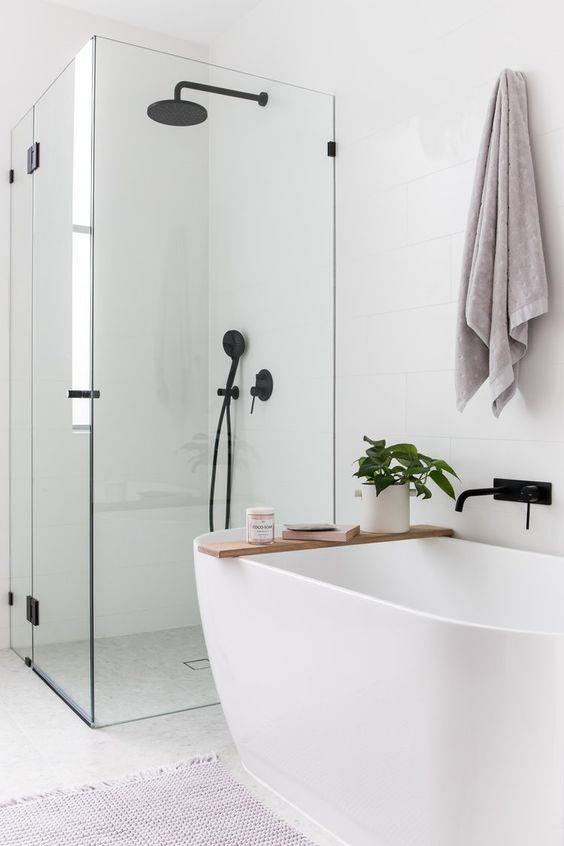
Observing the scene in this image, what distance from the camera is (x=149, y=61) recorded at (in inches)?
108

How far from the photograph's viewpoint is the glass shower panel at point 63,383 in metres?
2.78

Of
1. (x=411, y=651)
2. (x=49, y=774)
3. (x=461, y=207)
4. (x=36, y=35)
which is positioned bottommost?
(x=49, y=774)

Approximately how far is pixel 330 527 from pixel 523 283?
0.88 metres

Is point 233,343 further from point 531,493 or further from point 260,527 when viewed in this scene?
point 531,493

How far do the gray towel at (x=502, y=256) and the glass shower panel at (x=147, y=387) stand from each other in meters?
0.96

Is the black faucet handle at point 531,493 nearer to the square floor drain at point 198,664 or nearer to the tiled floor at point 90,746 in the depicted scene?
the tiled floor at point 90,746

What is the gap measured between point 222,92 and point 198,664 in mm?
2021

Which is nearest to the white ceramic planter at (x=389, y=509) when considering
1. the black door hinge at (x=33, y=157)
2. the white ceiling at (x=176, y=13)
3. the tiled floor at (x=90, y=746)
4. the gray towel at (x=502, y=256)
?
the gray towel at (x=502, y=256)

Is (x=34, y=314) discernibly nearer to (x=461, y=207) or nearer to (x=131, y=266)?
(x=131, y=266)

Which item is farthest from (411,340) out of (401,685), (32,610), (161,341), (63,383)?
(32,610)

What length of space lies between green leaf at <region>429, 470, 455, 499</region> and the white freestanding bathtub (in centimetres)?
16

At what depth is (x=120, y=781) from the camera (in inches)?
89.7

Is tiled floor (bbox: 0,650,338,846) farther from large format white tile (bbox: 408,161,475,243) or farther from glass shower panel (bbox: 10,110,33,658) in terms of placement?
large format white tile (bbox: 408,161,475,243)

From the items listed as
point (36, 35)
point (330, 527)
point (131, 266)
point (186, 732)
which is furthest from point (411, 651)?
point (36, 35)
